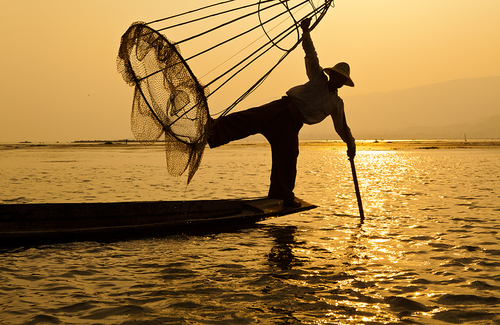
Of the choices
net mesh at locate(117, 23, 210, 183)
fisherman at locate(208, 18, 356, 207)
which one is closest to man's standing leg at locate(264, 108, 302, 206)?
fisherman at locate(208, 18, 356, 207)

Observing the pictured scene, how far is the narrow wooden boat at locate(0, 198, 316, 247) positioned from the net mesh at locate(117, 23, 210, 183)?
89cm

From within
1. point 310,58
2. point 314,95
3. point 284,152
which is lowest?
point 284,152

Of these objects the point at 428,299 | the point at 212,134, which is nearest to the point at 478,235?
the point at 428,299

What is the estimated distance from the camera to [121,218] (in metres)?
7.20

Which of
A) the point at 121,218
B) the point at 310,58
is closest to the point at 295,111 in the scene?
the point at 310,58

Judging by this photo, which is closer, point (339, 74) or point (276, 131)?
point (339, 74)

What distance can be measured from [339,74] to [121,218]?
3987mm

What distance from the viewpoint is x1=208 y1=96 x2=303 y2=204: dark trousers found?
6484 millimetres

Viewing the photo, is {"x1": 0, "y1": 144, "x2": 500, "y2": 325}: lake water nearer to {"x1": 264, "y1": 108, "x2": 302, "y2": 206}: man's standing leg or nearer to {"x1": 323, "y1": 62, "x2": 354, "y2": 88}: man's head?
{"x1": 264, "y1": 108, "x2": 302, "y2": 206}: man's standing leg

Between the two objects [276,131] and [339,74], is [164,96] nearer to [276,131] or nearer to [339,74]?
[276,131]

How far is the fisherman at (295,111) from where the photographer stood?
6.75 meters

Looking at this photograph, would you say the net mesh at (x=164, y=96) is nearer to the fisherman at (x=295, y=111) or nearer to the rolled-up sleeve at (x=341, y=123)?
the fisherman at (x=295, y=111)

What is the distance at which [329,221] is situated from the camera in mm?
8375

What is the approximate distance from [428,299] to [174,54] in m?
4.26
